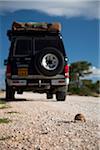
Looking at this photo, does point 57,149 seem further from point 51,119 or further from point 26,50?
point 26,50

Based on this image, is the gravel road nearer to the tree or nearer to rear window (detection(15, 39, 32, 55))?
rear window (detection(15, 39, 32, 55))

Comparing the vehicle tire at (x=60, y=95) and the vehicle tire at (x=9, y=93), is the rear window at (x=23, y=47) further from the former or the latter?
the vehicle tire at (x=60, y=95)

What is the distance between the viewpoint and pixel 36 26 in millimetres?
15125

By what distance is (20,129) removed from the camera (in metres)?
6.97

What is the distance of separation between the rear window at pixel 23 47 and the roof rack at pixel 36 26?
0.52 metres

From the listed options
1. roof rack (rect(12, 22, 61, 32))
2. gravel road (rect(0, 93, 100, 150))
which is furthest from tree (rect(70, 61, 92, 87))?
gravel road (rect(0, 93, 100, 150))

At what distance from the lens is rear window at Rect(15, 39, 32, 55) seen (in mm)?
14406

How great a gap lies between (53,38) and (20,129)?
26.6 ft

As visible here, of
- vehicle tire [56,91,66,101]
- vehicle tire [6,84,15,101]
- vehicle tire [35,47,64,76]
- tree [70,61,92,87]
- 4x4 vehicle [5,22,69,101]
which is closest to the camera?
vehicle tire [35,47,64,76]

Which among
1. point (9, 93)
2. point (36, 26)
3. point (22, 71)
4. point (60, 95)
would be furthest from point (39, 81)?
point (36, 26)

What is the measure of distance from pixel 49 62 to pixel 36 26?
1.65 meters

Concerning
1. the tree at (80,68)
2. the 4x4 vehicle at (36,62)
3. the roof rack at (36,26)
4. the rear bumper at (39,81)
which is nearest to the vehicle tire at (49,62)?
the 4x4 vehicle at (36,62)

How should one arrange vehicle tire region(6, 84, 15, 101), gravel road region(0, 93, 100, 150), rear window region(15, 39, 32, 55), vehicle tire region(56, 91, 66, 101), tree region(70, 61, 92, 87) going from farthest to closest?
tree region(70, 61, 92, 87), vehicle tire region(56, 91, 66, 101), vehicle tire region(6, 84, 15, 101), rear window region(15, 39, 32, 55), gravel road region(0, 93, 100, 150)

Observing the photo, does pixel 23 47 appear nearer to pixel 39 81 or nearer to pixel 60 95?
pixel 39 81
